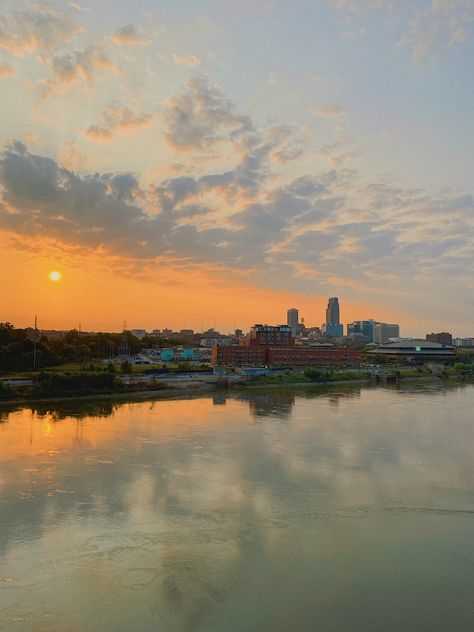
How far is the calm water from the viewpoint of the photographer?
16.6 ft

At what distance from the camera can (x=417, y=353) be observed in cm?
4831

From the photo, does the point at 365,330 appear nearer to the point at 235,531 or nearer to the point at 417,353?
the point at 417,353

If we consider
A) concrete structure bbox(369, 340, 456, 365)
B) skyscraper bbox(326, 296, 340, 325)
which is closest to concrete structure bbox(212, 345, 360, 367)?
concrete structure bbox(369, 340, 456, 365)

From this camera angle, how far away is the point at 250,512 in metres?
7.59

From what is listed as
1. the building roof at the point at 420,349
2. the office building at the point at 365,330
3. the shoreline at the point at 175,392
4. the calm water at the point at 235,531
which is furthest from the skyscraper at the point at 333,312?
the calm water at the point at 235,531

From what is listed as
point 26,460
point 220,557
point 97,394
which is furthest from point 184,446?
point 97,394

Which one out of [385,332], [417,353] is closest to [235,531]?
[417,353]

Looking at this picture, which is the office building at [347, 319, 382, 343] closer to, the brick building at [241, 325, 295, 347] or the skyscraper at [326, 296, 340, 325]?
the skyscraper at [326, 296, 340, 325]

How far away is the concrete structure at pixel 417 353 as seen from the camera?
47.2 metres

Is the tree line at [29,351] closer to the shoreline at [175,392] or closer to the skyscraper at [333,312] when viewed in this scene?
the shoreline at [175,392]

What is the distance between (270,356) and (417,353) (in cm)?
2016

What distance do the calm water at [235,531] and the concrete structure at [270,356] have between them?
73.1ft

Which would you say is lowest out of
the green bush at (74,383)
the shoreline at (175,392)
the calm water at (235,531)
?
the calm water at (235,531)

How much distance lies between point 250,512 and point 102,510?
8.00 feet
